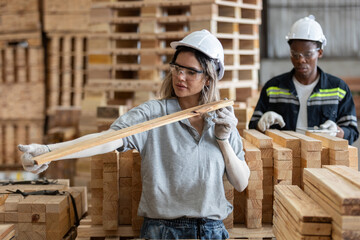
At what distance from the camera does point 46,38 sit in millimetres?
10719

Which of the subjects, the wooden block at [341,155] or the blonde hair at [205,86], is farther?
the wooden block at [341,155]

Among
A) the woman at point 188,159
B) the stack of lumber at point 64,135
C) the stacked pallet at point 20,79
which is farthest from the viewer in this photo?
the stacked pallet at point 20,79

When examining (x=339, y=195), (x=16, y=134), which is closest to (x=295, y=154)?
(x=339, y=195)

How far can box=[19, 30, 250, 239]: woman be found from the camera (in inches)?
116

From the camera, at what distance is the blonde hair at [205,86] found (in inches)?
123

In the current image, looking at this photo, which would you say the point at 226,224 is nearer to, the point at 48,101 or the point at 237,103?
the point at 237,103

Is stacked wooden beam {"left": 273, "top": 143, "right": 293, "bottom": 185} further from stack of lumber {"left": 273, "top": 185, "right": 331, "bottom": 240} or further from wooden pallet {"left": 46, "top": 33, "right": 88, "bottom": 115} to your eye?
wooden pallet {"left": 46, "top": 33, "right": 88, "bottom": 115}

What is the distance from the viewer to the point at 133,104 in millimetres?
5777

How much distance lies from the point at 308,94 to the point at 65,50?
7018 mm

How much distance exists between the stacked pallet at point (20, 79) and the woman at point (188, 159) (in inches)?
311

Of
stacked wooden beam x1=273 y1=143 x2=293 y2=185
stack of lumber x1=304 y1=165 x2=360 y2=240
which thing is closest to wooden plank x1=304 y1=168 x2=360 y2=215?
stack of lumber x1=304 y1=165 x2=360 y2=240

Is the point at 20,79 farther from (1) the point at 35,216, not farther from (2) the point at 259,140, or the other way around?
(2) the point at 259,140

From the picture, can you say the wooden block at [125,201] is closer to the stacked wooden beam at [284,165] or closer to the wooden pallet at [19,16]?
the stacked wooden beam at [284,165]

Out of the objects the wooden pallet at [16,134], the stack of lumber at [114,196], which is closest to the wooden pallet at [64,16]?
the wooden pallet at [16,134]
